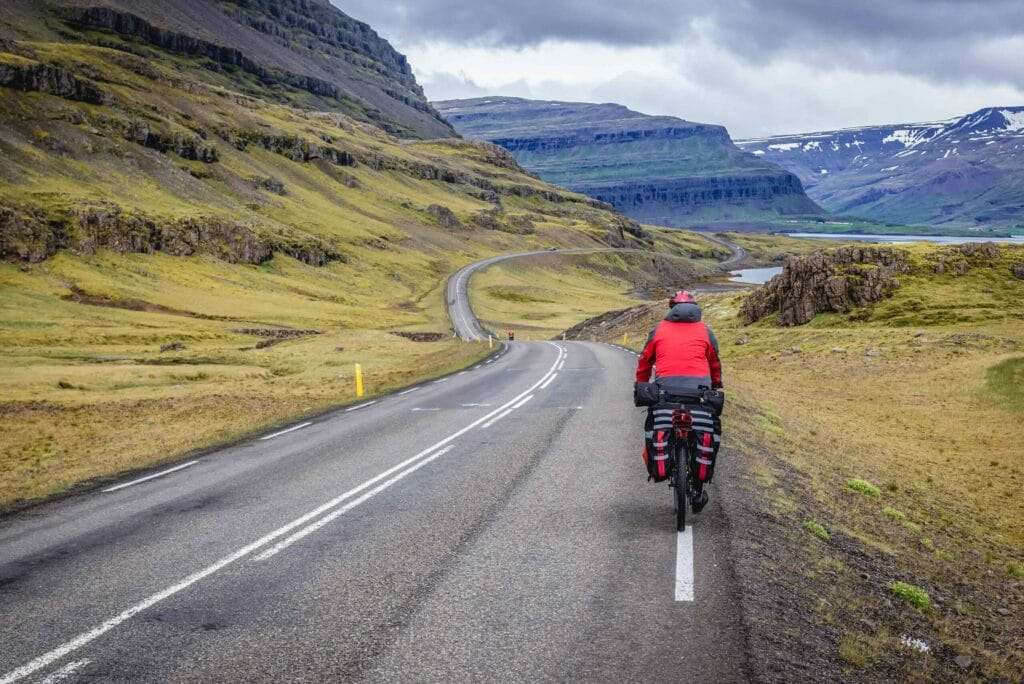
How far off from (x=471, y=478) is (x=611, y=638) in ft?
21.1

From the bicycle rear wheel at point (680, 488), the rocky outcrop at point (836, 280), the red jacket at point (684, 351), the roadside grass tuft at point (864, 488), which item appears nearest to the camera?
the bicycle rear wheel at point (680, 488)

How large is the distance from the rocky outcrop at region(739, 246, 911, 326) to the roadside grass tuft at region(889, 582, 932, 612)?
47670mm

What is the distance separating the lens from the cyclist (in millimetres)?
9180

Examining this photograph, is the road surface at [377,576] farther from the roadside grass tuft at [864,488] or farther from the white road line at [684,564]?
the roadside grass tuft at [864,488]

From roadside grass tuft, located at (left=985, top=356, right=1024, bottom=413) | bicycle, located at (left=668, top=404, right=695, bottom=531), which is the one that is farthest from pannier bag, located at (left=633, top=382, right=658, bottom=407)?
roadside grass tuft, located at (left=985, top=356, right=1024, bottom=413)

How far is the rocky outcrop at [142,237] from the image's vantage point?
86.9 meters

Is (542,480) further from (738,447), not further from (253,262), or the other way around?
(253,262)

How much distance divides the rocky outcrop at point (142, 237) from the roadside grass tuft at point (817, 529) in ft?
315

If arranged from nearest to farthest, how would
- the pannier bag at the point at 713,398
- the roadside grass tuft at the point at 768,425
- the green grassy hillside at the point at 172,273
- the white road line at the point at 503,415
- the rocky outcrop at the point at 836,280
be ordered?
the pannier bag at the point at 713,398, the white road line at the point at 503,415, the roadside grass tuft at the point at 768,425, the green grassy hillside at the point at 172,273, the rocky outcrop at the point at 836,280

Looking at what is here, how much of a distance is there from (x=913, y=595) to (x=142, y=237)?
366ft

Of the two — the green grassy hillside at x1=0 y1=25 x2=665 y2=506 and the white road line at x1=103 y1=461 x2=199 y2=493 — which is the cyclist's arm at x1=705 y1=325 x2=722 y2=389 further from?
the green grassy hillside at x1=0 y1=25 x2=665 y2=506

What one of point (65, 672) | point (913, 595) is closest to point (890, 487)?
point (913, 595)

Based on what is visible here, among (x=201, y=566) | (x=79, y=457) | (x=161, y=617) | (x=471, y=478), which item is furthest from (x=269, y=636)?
(x=79, y=457)

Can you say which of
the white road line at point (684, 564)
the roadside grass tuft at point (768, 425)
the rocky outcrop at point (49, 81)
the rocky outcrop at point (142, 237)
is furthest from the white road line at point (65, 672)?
the rocky outcrop at point (49, 81)
